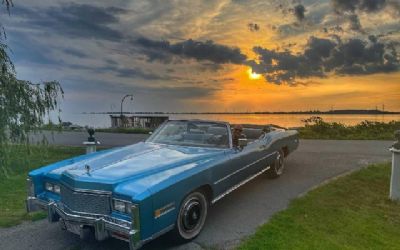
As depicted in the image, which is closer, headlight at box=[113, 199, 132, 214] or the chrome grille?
headlight at box=[113, 199, 132, 214]

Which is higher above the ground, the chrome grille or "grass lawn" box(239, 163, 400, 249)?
the chrome grille

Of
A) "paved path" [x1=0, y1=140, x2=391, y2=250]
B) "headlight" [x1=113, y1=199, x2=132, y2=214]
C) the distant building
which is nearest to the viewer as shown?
"headlight" [x1=113, y1=199, x2=132, y2=214]

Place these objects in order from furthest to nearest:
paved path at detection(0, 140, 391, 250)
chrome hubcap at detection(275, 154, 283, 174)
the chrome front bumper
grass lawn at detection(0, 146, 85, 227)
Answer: chrome hubcap at detection(275, 154, 283, 174), grass lawn at detection(0, 146, 85, 227), paved path at detection(0, 140, 391, 250), the chrome front bumper

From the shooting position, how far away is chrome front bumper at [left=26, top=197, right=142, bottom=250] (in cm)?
376

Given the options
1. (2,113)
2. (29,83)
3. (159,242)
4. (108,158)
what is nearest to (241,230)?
(159,242)

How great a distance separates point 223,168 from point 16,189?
4.74 meters

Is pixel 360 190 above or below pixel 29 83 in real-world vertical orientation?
below

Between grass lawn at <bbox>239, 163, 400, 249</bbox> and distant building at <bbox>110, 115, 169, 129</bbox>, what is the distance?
20.1 meters

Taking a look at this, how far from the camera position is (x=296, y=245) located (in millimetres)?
4523

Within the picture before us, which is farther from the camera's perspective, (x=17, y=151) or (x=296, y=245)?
(x=17, y=151)

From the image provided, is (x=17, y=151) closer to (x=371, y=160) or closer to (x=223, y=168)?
(x=223, y=168)

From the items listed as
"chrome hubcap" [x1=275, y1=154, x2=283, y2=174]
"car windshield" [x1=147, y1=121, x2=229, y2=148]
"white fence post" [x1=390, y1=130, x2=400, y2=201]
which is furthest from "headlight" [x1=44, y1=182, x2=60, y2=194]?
"white fence post" [x1=390, y1=130, x2=400, y2=201]

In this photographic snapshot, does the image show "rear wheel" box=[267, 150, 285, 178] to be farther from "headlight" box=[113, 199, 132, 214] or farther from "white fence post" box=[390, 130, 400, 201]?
"headlight" box=[113, 199, 132, 214]

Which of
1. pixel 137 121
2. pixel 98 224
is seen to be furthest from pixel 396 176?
pixel 137 121
